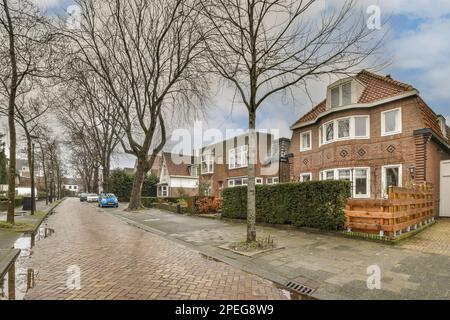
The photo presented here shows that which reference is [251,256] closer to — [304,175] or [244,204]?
[244,204]

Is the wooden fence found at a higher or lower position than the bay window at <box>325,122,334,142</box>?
lower

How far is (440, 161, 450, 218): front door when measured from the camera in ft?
47.9

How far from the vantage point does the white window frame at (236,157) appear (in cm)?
2956

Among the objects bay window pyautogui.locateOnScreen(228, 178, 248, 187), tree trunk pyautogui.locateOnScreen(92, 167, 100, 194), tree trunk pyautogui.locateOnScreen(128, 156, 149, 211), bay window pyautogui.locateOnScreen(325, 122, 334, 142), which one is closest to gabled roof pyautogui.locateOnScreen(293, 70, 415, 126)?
bay window pyautogui.locateOnScreen(325, 122, 334, 142)

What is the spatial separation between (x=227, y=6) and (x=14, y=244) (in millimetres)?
10124

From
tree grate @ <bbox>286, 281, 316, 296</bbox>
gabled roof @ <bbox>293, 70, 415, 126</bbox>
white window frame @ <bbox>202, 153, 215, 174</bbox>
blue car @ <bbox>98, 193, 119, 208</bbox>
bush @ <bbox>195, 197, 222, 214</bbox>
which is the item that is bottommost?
blue car @ <bbox>98, 193, 119, 208</bbox>

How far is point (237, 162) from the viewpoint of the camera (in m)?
30.6

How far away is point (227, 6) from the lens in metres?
8.38

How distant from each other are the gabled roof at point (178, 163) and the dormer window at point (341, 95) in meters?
28.4

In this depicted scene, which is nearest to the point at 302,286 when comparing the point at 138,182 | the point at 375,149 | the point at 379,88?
the point at 375,149

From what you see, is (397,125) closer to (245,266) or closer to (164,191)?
(245,266)

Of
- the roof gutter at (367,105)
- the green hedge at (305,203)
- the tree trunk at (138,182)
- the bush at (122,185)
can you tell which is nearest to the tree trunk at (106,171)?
the bush at (122,185)

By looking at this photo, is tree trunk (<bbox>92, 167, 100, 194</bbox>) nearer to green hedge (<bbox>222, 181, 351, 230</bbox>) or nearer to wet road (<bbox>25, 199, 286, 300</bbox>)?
green hedge (<bbox>222, 181, 351, 230</bbox>)

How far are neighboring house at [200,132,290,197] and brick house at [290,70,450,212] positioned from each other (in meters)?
7.67
